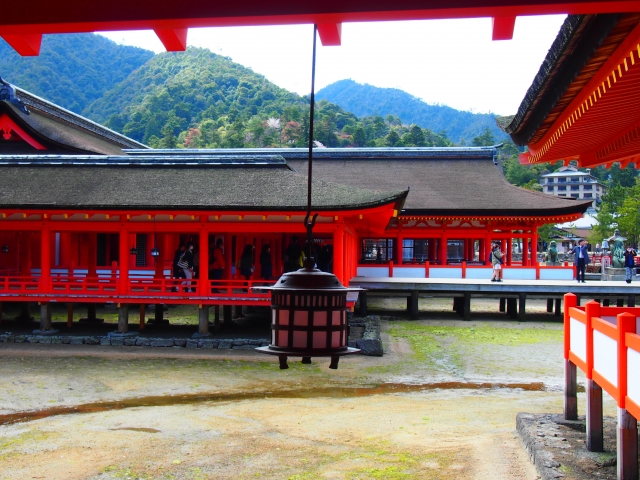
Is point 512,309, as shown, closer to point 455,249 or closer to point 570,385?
point 455,249

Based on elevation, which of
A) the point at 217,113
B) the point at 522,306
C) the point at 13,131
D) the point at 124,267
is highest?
the point at 217,113

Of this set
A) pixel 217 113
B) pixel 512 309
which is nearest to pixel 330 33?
pixel 512 309

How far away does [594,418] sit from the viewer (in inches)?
333

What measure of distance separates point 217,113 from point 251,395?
86007 millimetres

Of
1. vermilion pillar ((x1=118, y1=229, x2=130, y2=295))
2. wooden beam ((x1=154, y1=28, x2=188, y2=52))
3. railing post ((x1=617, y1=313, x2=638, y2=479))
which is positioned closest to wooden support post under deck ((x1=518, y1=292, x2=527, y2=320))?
vermilion pillar ((x1=118, y1=229, x2=130, y2=295))

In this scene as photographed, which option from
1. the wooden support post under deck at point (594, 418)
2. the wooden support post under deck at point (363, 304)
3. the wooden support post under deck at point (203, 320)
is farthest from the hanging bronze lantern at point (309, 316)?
the wooden support post under deck at point (363, 304)

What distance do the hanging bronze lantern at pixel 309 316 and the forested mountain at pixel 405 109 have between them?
151237 mm

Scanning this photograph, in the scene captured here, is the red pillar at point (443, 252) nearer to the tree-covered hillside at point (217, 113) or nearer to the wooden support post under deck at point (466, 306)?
the wooden support post under deck at point (466, 306)

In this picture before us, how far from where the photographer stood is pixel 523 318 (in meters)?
→ 23.6

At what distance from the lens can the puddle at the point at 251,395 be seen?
11867mm

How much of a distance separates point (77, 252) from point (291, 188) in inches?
397

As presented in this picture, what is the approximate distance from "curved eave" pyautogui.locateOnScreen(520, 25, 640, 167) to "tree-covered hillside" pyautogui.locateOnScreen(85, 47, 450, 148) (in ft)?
221

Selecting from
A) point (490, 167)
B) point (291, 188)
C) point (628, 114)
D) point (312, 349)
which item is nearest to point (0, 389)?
point (291, 188)

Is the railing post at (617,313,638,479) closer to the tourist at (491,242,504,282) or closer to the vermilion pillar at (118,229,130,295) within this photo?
the vermilion pillar at (118,229,130,295)
